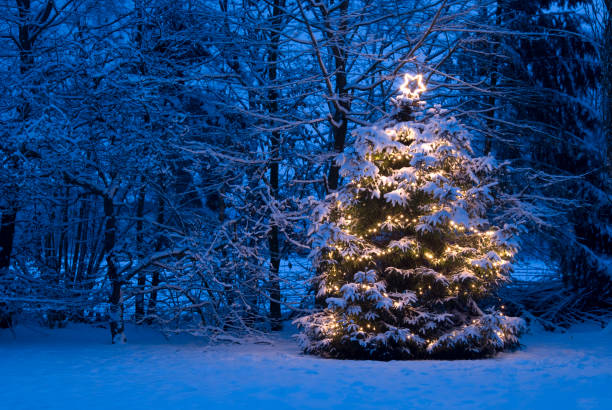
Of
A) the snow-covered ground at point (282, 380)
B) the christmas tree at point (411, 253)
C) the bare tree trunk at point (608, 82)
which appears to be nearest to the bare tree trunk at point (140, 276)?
the snow-covered ground at point (282, 380)

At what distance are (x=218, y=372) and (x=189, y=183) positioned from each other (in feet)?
26.6

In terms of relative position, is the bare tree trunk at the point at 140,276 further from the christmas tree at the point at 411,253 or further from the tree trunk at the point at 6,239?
the christmas tree at the point at 411,253

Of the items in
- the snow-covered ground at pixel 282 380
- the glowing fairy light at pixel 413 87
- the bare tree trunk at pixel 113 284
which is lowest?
the snow-covered ground at pixel 282 380

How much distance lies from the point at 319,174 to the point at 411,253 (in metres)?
6.08

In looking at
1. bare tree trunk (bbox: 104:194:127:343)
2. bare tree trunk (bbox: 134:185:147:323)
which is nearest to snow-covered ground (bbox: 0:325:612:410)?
bare tree trunk (bbox: 104:194:127:343)

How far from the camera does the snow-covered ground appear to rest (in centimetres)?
505

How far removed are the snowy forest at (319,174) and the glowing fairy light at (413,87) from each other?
0.06 metres

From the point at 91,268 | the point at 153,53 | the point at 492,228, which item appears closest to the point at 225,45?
the point at 153,53

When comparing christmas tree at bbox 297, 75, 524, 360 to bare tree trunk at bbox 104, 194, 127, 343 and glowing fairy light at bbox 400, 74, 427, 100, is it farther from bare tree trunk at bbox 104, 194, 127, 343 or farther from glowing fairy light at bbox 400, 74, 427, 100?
bare tree trunk at bbox 104, 194, 127, 343

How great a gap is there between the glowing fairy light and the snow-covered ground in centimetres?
397

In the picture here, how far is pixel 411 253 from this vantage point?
8.17m

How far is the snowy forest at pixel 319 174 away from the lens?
8078mm

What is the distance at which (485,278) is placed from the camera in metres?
8.19

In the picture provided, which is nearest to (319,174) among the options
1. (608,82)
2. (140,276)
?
(140,276)
